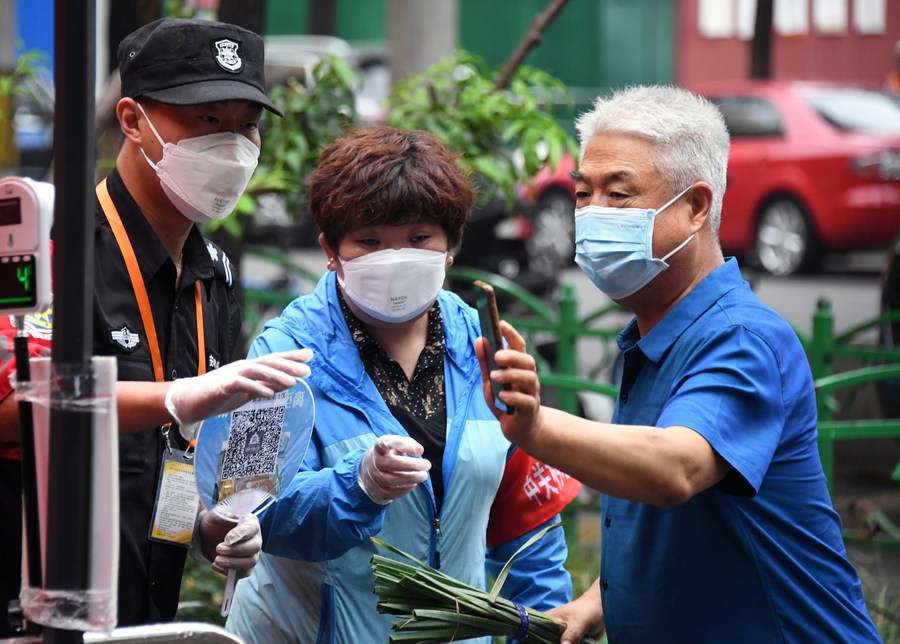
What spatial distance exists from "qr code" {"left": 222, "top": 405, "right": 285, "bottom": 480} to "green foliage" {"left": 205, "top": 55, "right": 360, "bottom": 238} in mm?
3042

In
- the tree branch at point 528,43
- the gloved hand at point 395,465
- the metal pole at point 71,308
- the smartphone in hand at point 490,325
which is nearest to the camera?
the metal pole at point 71,308

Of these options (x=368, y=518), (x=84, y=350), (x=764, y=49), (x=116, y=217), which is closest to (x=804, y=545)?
(x=368, y=518)

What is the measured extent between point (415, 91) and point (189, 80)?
124 inches

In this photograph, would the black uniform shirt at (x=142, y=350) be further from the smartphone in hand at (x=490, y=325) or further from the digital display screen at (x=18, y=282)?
the smartphone in hand at (x=490, y=325)

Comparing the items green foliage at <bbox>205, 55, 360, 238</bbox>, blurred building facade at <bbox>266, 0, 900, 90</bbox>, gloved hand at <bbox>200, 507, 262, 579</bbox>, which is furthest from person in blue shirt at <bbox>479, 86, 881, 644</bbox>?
blurred building facade at <bbox>266, 0, 900, 90</bbox>

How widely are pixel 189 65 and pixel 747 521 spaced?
146 cm

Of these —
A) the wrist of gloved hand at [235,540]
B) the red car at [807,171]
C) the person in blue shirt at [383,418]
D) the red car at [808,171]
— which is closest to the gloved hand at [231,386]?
the wrist of gloved hand at [235,540]

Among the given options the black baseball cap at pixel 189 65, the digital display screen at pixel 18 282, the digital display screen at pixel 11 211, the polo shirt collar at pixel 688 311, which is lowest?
the polo shirt collar at pixel 688 311

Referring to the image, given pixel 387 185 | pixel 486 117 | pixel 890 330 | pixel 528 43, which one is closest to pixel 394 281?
pixel 387 185

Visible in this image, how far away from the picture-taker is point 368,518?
2.61 m

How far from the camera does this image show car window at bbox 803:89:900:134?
13656 mm

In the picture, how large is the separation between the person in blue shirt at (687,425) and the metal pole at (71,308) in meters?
0.63

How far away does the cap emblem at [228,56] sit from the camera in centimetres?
275

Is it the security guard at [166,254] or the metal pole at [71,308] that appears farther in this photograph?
the security guard at [166,254]
